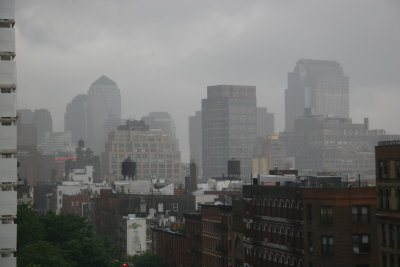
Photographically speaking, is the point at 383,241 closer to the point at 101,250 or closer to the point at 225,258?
the point at 225,258

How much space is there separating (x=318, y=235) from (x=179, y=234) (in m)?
63.8

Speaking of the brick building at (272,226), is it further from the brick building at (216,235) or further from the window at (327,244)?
the brick building at (216,235)

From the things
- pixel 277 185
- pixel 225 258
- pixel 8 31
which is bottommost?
pixel 225 258

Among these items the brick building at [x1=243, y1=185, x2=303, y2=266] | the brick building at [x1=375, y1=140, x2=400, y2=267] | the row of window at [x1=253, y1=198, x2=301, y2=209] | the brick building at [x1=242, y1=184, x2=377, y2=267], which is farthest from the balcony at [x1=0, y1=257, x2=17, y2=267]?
the brick building at [x1=375, y1=140, x2=400, y2=267]

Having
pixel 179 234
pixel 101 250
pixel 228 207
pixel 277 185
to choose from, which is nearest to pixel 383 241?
pixel 277 185

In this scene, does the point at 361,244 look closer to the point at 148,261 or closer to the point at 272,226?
the point at 272,226

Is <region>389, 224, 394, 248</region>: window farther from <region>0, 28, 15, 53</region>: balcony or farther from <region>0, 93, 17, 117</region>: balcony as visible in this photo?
<region>0, 28, 15, 53</region>: balcony

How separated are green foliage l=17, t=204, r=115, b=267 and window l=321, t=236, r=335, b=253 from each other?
1046 inches

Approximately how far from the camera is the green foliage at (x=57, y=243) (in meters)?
103

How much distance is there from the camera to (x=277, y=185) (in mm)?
106562

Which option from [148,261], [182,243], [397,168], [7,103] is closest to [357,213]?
[397,168]

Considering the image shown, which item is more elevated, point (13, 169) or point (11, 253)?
point (13, 169)

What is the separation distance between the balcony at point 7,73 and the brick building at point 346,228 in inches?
1148

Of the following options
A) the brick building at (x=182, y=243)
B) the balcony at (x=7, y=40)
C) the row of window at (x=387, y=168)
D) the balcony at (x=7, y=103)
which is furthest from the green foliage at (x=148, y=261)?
the row of window at (x=387, y=168)
